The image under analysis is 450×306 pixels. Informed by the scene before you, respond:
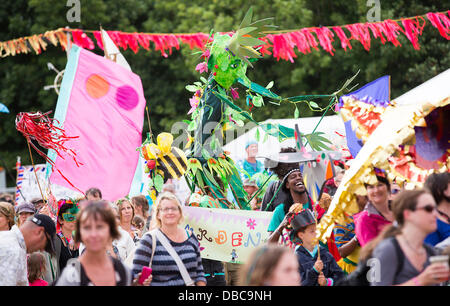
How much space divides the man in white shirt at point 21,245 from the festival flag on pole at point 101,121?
3.74 metres

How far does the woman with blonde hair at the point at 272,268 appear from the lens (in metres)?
3.25

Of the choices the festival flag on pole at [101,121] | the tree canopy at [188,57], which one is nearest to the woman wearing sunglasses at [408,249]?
the festival flag on pole at [101,121]

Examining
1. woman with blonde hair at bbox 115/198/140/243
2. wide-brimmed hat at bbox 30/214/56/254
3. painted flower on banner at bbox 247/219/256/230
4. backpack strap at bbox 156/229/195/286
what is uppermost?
woman with blonde hair at bbox 115/198/140/243

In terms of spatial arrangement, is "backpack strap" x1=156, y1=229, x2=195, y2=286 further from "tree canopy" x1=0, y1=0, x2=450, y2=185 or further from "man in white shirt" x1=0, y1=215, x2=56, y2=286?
"tree canopy" x1=0, y1=0, x2=450, y2=185

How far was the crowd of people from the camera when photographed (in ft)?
11.4

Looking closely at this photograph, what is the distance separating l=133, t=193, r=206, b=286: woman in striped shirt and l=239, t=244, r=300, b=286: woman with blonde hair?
1.41 m

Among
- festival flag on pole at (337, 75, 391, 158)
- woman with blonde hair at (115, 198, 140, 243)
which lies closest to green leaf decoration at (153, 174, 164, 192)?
woman with blonde hair at (115, 198, 140, 243)

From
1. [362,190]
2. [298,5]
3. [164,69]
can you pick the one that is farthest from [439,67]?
[362,190]

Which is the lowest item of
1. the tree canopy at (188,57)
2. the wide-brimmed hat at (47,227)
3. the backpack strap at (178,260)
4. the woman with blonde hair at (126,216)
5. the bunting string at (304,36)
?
the backpack strap at (178,260)

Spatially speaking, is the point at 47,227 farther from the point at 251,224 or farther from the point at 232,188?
the point at 232,188

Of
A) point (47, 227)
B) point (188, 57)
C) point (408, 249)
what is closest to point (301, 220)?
point (408, 249)

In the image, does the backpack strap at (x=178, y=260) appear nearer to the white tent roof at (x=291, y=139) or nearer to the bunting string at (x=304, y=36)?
the white tent roof at (x=291, y=139)
